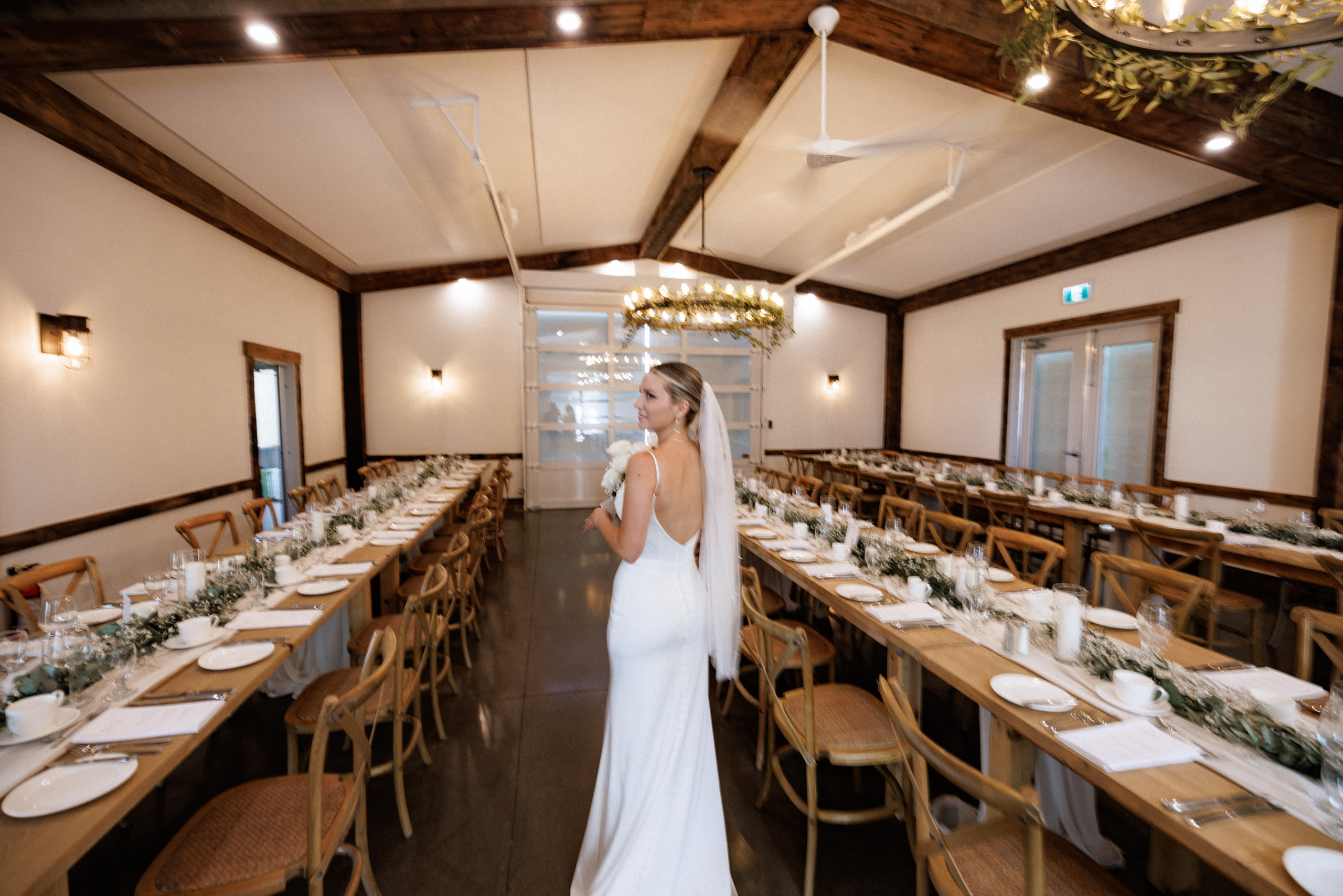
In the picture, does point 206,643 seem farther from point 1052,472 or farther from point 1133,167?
point 1052,472

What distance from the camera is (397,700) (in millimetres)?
2289

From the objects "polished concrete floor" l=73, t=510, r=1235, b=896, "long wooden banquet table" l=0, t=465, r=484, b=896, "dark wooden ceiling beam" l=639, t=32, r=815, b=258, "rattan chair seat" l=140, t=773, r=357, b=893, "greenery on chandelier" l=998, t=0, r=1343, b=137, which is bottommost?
"polished concrete floor" l=73, t=510, r=1235, b=896

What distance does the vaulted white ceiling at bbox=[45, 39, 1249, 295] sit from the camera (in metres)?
4.13

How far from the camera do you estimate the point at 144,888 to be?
1452 millimetres

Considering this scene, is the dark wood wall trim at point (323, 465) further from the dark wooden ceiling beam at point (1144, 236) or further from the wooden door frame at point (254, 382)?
the dark wooden ceiling beam at point (1144, 236)

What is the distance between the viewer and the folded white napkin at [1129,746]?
140cm

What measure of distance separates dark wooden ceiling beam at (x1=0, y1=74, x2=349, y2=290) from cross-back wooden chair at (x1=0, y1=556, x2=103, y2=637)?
2.85 metres

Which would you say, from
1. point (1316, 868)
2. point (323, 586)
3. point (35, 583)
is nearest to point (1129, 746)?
point (1316, 868)

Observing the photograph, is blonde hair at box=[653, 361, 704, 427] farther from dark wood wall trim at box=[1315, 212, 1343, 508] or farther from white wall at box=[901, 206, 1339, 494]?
white wall at box=[901, 206, 1339, 494]

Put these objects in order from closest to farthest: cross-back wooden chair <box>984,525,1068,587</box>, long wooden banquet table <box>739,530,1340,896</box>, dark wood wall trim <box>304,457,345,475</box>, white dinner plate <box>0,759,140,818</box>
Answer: long wooden banquet table <box>739,530,1340,896</box>
white dinner plate <box>0,759,140,818</box>
cross-back wooden chair <box>984,525,1068,587</box>
dark wood wall trim <box>304,457,345,475</box>

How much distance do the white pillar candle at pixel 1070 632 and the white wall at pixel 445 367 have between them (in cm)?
840

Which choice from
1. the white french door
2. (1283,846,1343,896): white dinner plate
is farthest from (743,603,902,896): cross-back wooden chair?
the white french door

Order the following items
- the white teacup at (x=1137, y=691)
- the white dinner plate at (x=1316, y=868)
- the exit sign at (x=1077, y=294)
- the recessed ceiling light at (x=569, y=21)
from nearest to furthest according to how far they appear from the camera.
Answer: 1. the white dinner plate at (x=1316, y=868)
2. the white teacup at (x=1137, y=691)
3. the recessed ceiling light at (x=569, y=21)
4. the exit sign at (x=1077, y=294)

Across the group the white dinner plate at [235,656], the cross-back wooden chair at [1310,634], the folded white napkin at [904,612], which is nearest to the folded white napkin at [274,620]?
the white dinner plate at [235,656]
